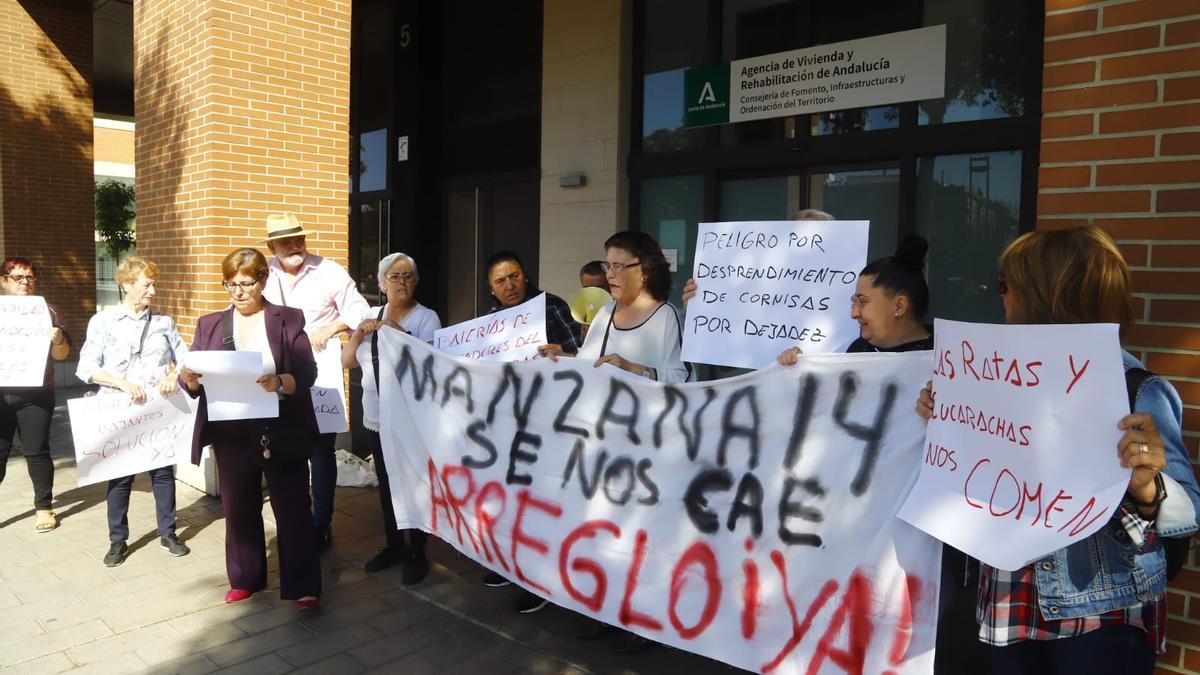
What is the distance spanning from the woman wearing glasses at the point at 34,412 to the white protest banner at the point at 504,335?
318cm

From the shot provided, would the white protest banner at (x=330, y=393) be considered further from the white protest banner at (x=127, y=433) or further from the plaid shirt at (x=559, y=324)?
the plaid shirt at (x=559, y=324)

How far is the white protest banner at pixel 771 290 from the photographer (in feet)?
10.3

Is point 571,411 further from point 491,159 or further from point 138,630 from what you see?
point 491,159

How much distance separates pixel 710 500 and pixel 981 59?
3721 mm

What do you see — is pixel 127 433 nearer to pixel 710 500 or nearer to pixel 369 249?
pixel 710 500

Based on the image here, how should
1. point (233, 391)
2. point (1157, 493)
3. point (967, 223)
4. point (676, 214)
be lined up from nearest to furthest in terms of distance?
point (1157, 493)
point (233, 391)
point (967, 223)
point (676, 214)

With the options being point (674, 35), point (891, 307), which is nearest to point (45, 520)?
point (891, 307)

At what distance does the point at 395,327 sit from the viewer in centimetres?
458

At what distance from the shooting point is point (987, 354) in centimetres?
210

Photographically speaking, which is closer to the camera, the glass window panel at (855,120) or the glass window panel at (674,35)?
the glass window panel at (855,120)

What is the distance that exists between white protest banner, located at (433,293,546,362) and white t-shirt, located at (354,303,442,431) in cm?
39

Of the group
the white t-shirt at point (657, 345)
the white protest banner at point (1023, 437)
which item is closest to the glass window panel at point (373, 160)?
the white t-shirt at point (657, 345)

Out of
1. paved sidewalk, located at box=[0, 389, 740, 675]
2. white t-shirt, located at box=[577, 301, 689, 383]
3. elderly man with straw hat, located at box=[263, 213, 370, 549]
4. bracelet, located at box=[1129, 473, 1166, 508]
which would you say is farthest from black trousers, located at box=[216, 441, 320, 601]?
bracelet, located at box=[1129, 473, 1166, 508]

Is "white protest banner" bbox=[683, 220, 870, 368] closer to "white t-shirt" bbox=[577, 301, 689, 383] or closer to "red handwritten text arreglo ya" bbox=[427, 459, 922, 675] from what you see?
"white t-shirt" bbox=[577, 301, 689, 383]
